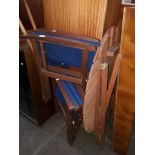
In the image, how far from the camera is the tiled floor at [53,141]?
5.87ft

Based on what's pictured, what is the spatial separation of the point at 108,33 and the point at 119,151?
1.02m

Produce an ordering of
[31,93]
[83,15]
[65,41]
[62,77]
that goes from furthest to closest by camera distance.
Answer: [31,93]
[62,77]
[83,15]
[65,41]

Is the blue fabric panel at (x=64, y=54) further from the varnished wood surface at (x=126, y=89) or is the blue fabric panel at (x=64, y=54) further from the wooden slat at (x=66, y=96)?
the varnished wood surface at (x=126, y=89)

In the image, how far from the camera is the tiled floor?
179cm

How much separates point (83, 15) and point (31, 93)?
0.86 m

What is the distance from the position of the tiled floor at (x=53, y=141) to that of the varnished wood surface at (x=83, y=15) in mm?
992

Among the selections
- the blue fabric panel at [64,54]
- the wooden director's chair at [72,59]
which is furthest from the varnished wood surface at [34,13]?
the blue fabric panel at [64,54]

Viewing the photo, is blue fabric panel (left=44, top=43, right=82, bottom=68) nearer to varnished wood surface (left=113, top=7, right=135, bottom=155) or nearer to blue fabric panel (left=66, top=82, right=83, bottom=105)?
blue fabric panel (left=66, top=82, right=83, bottom=105)

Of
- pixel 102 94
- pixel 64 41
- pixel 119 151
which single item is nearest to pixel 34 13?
pixel 64 41

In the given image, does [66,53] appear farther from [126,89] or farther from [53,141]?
[53,141]

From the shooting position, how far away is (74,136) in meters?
1.83

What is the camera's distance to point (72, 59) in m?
1.54

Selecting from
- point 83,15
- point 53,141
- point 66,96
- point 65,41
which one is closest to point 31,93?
point 66,96
